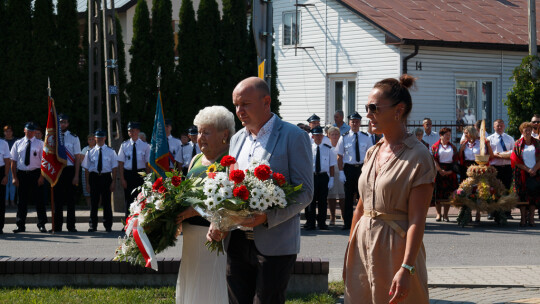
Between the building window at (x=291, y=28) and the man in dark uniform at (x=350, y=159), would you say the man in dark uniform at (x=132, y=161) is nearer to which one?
the man in dark uniform at (x=350, y=159)

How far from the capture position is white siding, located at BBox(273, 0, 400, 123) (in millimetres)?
29469

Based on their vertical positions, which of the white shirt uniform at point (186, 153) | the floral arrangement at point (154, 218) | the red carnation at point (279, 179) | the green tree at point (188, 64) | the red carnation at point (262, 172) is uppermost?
the green tree at point (188, 64)

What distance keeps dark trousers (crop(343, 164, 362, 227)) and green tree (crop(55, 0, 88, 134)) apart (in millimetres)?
9579

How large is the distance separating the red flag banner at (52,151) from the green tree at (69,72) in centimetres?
754

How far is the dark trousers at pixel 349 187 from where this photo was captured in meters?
16.3

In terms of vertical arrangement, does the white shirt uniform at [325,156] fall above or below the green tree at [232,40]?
below

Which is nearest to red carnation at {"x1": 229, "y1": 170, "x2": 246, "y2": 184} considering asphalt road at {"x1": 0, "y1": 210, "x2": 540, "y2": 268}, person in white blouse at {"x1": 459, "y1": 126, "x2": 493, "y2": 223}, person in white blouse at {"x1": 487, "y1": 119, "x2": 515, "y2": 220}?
asphalt road at {"x1": 0, "y1": 210, "x2": 540, "y2": 268}

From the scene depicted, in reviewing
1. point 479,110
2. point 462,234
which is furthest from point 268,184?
point 479,110

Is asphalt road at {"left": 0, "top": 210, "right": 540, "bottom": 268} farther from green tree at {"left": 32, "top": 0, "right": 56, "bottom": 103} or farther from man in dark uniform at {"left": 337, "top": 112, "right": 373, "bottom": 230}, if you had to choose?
green tree at {"left": 32, "top": 0, "right": 56, "bottom": 103}

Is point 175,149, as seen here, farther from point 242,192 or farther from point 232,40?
point 242,192

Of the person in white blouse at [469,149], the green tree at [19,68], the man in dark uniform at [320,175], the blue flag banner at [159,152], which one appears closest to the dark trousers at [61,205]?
the blue flag banner at [159,152]

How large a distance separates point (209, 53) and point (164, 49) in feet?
4.73

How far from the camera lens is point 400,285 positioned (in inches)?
181

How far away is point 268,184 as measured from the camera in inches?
201
